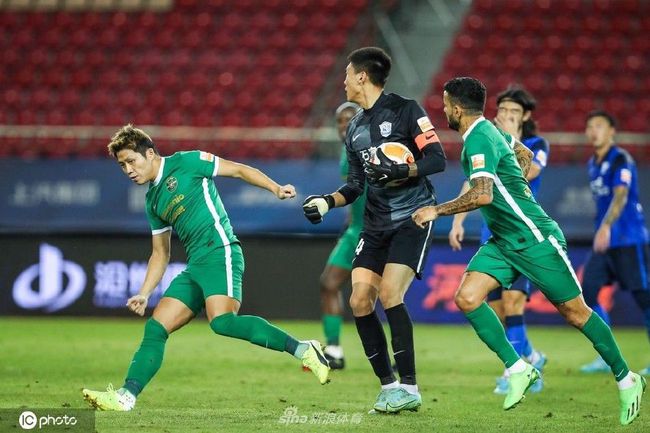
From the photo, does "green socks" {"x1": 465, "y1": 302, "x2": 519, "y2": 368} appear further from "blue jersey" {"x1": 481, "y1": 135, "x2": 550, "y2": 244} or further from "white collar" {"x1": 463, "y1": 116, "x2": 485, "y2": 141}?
"blue jersey" {"x1": 481, "y1": 135, "x2": 550, "y2": 244}

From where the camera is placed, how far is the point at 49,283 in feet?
48.0

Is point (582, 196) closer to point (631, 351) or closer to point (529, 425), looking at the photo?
point (631, 351)

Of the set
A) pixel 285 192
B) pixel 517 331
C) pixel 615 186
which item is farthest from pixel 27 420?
pixel 615 186

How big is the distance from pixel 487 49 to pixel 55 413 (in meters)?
13.4

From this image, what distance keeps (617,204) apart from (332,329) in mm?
2935

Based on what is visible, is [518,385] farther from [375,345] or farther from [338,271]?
[338,271]

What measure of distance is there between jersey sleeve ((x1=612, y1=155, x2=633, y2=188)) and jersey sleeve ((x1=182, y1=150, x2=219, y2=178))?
454 centimetres

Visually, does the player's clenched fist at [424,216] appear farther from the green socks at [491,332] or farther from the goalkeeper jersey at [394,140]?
the green socks at [491,332]

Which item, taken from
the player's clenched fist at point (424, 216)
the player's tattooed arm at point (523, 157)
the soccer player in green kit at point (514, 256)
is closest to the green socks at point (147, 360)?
the player's clenched fist at point (424, 216)

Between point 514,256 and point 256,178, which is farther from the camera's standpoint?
point 256,178

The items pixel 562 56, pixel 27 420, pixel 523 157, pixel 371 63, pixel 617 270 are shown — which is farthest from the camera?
pixel 562 56

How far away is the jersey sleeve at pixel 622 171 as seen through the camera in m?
10.2

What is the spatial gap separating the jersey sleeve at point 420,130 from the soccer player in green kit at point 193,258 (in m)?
0.91

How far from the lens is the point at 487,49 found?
18797mm
